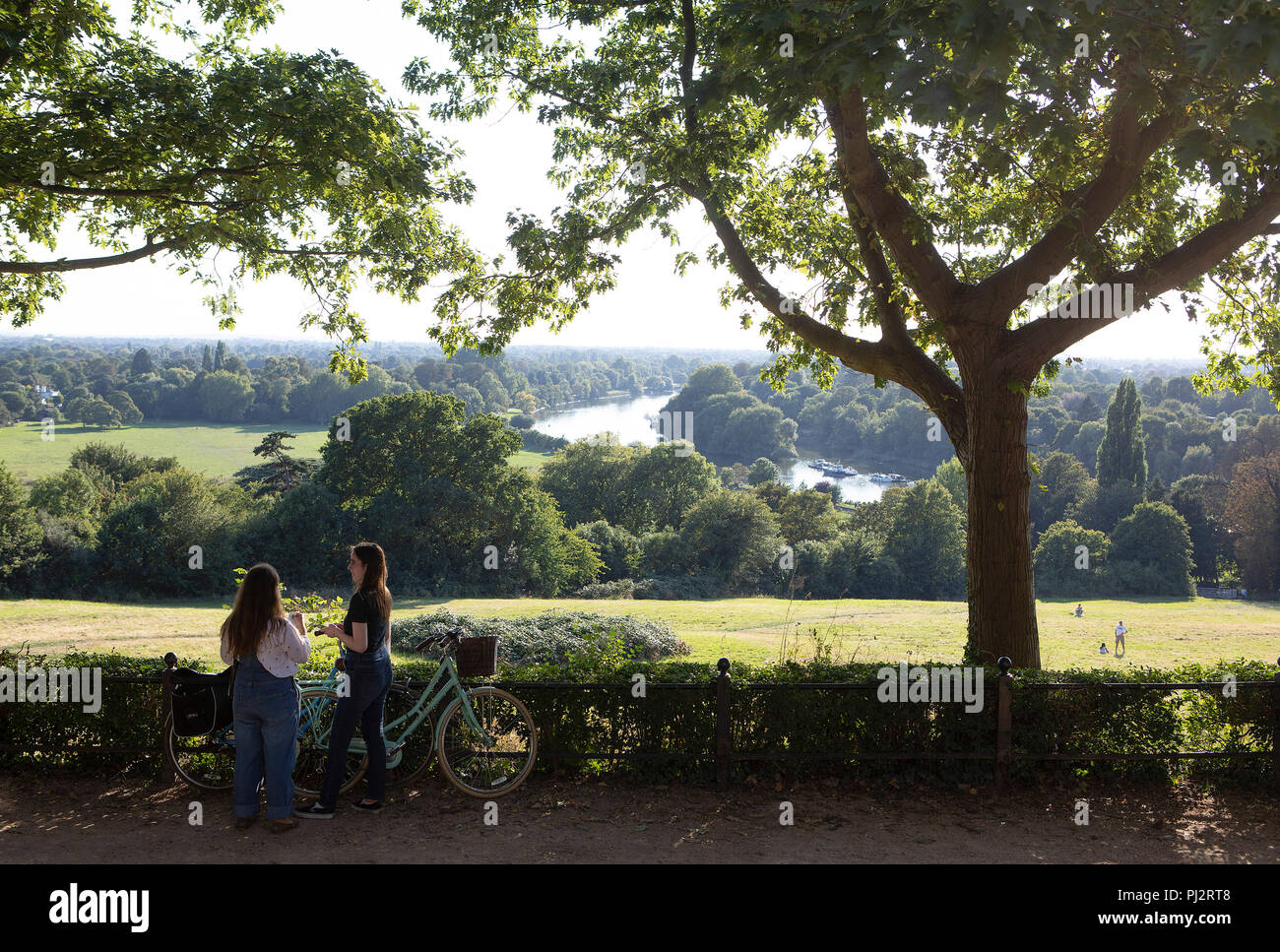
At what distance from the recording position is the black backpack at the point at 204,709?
254 inches

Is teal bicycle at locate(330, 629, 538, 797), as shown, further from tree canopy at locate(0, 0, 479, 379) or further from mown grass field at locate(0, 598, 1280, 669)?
mown grass field at locate(0, 598, 1280, 669)

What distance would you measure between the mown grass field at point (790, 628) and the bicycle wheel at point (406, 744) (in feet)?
48.6

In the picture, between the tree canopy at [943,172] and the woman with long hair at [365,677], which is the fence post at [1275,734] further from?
the woman with long hair at [365,677]

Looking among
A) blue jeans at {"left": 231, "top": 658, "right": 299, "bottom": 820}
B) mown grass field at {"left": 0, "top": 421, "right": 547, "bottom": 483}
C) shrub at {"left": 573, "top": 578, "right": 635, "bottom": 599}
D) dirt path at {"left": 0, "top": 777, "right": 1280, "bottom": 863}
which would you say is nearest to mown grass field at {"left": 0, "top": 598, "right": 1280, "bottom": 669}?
shrub at {"left": 573, "top": 578, "right": 635, "bottom": 599}

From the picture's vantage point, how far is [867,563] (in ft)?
196

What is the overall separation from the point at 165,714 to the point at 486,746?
8.05 ft

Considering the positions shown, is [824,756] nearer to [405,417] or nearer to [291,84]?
[291,84]

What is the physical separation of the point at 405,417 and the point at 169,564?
13.9m

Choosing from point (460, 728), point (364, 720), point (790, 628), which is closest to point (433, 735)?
point (460, 728)

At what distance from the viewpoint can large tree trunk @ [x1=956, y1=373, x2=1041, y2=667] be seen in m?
8.31

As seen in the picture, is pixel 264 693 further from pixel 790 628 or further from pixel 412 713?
pixel 790 628

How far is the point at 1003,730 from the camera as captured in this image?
23.1 ft

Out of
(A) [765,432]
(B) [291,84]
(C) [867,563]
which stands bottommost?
(C) [867,563]

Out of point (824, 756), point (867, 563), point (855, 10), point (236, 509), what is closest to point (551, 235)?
point (855, 10)
